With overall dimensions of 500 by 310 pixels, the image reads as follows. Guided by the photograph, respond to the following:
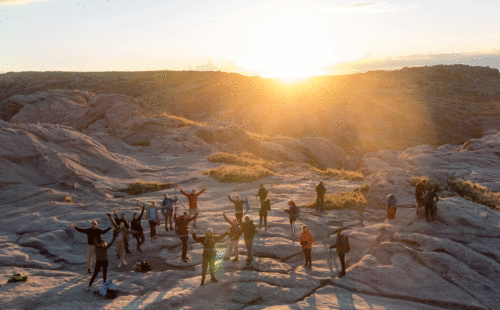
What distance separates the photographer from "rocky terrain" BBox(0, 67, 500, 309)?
971 cm

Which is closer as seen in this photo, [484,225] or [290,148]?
[484,225]

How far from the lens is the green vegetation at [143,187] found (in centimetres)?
2331

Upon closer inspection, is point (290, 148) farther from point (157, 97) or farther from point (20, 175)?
point (157, 97)

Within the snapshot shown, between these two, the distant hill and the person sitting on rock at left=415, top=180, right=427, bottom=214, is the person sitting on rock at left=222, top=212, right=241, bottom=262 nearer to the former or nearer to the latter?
the person sitting on rock at left=415, top=180, right=427, bottom=214

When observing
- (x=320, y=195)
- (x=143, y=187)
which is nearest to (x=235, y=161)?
(x=143, y=187)

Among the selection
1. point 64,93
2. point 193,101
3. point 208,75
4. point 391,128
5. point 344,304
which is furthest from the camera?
point 208,75

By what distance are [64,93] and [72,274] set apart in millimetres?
52984

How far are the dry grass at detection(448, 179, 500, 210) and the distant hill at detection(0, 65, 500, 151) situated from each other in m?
40.7

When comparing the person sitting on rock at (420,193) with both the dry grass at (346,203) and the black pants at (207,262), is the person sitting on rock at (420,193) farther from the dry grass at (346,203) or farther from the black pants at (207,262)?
the black pants at (207,262)

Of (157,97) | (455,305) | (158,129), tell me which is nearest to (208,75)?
(157,97)

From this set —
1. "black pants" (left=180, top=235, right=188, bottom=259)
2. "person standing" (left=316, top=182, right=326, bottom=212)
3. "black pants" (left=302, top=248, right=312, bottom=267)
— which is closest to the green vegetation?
"person standing" (left=316, top=182, right=326, bottom=212)

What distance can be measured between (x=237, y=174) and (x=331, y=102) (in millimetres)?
57210

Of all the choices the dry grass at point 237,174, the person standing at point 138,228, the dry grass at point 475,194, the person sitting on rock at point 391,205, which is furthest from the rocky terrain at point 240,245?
the dry grass at point 237,174

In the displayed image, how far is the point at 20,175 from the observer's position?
71.8 ft
